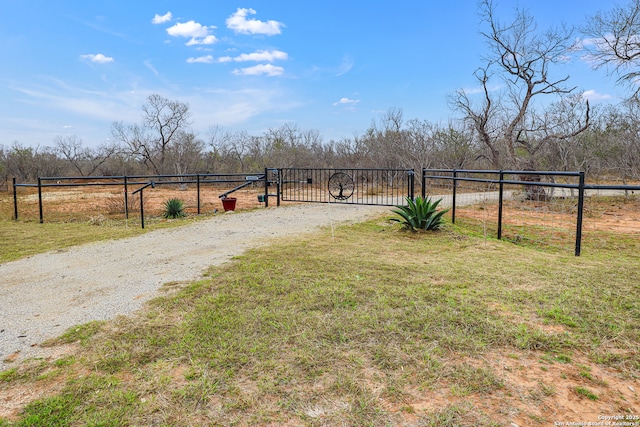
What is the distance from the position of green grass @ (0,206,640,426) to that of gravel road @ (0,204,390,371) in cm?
29

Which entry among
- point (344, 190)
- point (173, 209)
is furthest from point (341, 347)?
point (344, 190)

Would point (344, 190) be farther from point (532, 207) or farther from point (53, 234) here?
point (53, 234)

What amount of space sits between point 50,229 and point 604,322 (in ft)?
29.1

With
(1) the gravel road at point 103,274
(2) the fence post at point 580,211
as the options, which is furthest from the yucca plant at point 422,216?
(2) the fence post at point 580,211

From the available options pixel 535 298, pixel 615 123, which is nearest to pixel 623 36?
pixel 615 123

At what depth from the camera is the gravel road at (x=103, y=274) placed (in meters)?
2.90

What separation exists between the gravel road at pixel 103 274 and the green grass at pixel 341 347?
295 millimetres

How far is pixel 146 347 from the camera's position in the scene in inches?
96.2

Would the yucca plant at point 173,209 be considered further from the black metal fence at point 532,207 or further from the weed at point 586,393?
the weed at point 586,393

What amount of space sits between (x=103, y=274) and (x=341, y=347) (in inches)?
122

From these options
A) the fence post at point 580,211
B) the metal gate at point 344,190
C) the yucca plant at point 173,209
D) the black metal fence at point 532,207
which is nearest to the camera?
the fence post at point 580,211

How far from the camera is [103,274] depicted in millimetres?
4266

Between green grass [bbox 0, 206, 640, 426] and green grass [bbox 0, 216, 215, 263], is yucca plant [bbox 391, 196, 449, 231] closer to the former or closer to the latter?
green grass [bbox 0, 206, 640, 426]

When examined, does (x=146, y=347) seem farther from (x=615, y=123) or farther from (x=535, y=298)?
(x=615, y=123)
